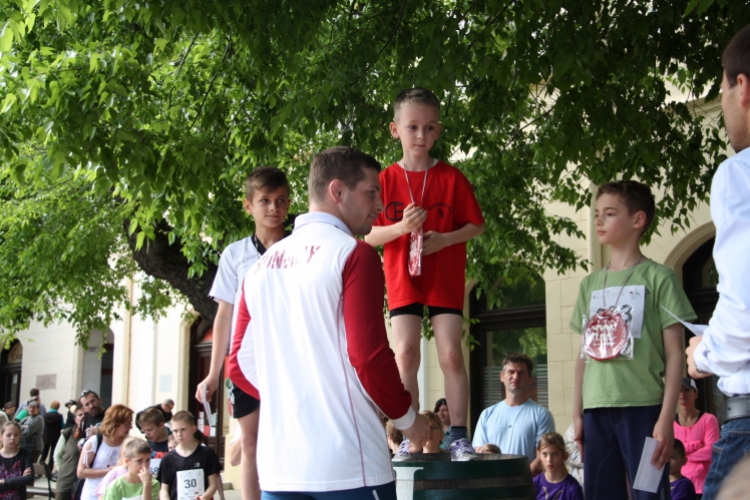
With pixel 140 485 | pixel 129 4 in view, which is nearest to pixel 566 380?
pixel 140 485

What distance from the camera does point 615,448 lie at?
397cm

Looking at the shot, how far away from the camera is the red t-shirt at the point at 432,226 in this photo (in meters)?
4.32

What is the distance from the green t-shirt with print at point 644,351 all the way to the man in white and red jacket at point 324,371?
1256 mm

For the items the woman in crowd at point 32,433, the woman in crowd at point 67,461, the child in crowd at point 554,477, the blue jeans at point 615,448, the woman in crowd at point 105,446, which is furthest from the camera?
the woman in crowd at point 32,433

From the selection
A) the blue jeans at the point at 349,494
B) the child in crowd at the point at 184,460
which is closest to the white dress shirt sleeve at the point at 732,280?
the blue jeans at the point at 349,494

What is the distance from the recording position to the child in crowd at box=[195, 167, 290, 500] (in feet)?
13.9

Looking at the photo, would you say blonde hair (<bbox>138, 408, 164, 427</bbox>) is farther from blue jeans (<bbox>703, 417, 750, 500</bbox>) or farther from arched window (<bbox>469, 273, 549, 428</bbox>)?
blue jeans (<bbox>703, 417, 750, 500</bbox>)

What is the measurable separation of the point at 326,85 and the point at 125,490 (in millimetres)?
4051

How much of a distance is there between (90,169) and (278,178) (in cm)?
269

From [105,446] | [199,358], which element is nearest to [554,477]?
[105,446]

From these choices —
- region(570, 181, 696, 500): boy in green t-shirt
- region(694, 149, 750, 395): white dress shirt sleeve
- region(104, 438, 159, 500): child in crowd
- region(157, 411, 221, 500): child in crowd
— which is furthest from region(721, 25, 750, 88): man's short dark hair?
region(104, 438, 159, 500): child in crowd

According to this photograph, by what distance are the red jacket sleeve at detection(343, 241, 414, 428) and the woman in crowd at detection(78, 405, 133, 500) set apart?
6970 millimetres

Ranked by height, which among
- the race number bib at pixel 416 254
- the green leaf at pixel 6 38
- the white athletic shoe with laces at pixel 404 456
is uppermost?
the green leaf at pixel 6 38

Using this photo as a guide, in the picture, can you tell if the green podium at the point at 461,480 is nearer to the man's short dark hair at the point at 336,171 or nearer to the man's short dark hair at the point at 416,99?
the man's short dark hair at the point at 336,171
